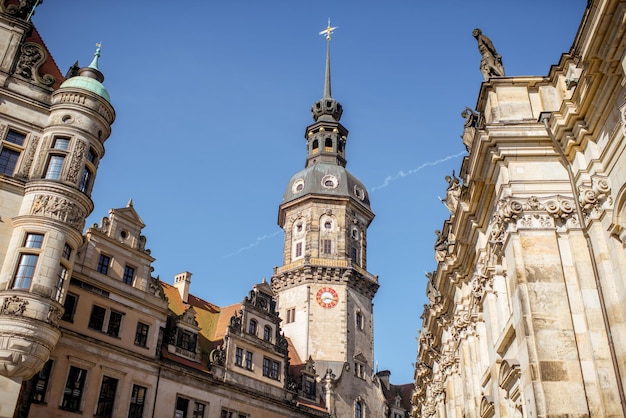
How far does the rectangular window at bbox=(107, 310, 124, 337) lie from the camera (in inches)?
1250

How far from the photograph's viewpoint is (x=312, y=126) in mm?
65688

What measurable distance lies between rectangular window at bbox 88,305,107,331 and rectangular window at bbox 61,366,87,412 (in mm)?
2237

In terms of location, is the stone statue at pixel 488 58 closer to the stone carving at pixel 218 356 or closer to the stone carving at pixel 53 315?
→ the stone carving at pixel 53 315

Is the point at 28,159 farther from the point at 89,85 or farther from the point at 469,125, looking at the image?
the point at 469,125

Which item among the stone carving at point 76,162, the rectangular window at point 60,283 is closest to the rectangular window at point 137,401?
the rectangular window at point 60,283

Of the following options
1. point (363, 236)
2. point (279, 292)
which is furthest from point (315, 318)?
point (363, 236)

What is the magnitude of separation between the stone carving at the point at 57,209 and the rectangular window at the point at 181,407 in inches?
512

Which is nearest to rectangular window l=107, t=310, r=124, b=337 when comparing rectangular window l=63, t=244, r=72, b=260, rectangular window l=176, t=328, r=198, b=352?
rectangular window l=176, t=328, r=198, b=352

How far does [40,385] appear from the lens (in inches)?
1091

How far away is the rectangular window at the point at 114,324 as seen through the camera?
104ft

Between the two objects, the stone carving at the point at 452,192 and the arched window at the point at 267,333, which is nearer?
the stone carving at the point at 452,192

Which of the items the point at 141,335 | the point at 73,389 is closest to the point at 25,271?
the point at 73,389

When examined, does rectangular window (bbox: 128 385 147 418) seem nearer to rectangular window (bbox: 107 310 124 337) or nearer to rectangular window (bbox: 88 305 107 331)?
rectangular window (bbox: 107 310 124 337)

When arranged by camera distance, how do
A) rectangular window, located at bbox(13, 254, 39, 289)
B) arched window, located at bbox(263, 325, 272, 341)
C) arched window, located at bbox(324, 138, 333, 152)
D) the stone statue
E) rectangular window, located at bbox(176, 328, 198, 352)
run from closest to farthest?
the stone statue
rectangular window, located at bbox(13, 254, 39, 289)
rectangular window, located at bbox(176, 328, 198, 352)
arched window, located at bbox(263, 325, 272, 341)
arched window, located at bbox(324, 138, 333, 152)
